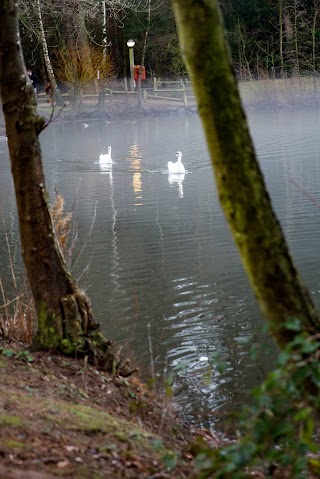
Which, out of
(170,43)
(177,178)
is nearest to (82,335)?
(177,178)

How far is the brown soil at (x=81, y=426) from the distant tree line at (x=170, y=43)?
132ft

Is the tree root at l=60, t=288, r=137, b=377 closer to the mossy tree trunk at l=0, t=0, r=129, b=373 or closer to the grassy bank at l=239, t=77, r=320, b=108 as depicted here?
the mossy tree trunk at l=0, t=0, r=129, b=373

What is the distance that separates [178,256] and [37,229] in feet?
26.5

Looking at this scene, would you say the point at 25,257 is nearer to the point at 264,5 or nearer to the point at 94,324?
the point at 94,324

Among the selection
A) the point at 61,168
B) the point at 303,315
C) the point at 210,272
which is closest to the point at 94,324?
the point at 303,315

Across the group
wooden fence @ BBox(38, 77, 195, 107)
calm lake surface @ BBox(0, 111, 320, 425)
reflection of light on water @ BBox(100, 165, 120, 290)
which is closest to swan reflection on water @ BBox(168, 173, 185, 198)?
calm lake surface @ BBox(0, 111, 320, 425)

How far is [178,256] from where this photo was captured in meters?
15.4

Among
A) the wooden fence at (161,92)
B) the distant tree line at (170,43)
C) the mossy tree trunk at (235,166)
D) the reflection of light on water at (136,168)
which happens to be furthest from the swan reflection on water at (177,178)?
the wooden fence at (161,92)

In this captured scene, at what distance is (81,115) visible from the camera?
47.4 metres

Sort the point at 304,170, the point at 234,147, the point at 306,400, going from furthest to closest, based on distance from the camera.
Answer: the point at 304,170, the point at 234,147, the point at 306,400

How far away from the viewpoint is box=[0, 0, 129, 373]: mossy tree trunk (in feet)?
23.7

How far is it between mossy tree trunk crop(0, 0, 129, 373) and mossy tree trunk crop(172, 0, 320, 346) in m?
3.21

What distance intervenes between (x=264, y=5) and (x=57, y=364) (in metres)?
49.1

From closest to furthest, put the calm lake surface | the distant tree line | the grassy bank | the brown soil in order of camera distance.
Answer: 1. the brown soil
2. the calm lake surface
3. the distant tree line
4. the grassy bank
